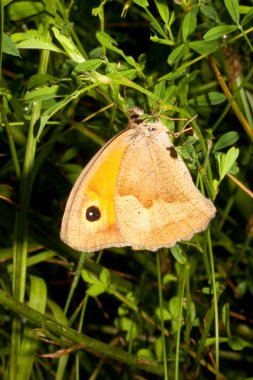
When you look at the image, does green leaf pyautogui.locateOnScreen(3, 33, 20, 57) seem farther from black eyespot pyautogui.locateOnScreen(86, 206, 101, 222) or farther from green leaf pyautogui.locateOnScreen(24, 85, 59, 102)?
black eyespot pyautogui.locateOnScreen(86, 206, 101, 222)

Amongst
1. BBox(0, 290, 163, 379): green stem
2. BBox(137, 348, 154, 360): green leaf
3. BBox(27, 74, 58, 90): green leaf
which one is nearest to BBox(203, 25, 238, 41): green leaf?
BBox(27, 74, 58, 90): green leaf

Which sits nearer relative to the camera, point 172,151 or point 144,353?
point 172,151

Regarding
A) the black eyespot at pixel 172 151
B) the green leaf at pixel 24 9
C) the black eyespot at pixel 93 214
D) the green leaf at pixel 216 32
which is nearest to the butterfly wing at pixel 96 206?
the black eyespot at pixel 93 214

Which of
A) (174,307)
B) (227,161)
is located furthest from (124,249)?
(227,161)

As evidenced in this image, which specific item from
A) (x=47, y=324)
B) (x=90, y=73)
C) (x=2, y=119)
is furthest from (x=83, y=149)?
(x=90, y=73)

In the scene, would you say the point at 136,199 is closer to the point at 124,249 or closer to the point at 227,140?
the point at 227,140

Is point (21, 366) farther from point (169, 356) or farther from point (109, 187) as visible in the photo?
point (109, 187)
